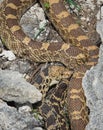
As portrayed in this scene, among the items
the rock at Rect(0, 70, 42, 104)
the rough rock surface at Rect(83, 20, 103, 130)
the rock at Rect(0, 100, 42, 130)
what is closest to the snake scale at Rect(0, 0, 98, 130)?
the rock at Rect(0, 70, 42, 104)

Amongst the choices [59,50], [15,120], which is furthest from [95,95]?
[59,50]

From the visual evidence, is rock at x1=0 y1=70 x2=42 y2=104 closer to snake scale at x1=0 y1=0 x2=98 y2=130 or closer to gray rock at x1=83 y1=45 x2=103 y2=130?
snake scale at x1=0 y1=0 x2=98 y2=130

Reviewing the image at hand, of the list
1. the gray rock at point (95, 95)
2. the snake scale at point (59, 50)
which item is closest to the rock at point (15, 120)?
the snake scale at point (59, 50)

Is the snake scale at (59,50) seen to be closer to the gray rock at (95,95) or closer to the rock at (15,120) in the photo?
the rock at (15,120)

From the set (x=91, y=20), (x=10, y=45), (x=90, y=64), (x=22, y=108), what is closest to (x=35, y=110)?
(x=22, y=108)

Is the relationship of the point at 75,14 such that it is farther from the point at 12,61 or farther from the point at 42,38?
the point at 12,61

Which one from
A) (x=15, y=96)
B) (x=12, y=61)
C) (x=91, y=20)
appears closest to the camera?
(x=15, y=96)
